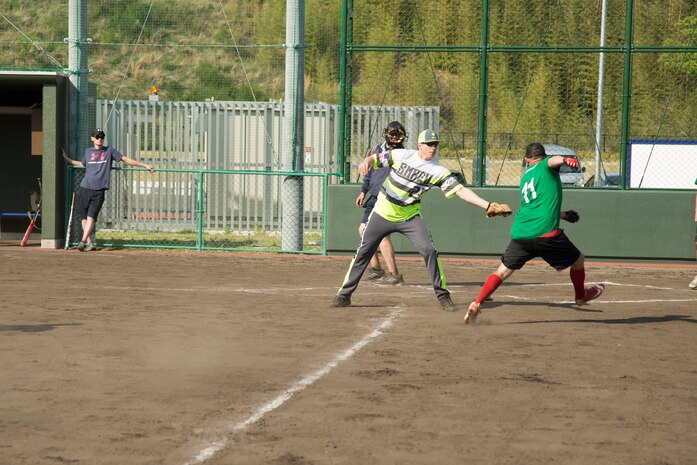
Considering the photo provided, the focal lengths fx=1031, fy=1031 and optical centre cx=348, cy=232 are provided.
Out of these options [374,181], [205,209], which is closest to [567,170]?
[205,209]

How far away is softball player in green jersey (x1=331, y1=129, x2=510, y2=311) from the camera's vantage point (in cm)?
1115

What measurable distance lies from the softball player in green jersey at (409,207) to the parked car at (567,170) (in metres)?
10.8

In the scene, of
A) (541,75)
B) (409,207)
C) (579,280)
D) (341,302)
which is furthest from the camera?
(541,75)

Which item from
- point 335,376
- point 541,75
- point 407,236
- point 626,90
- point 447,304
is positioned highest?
point 541,75

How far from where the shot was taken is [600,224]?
1798cm

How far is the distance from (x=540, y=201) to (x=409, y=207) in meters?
1.52

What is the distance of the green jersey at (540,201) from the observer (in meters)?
10.5

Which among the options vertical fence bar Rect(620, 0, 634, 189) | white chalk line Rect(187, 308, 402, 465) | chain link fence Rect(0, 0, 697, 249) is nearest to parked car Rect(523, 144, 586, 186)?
chain link fence Rect(0, 0, 697, 249)

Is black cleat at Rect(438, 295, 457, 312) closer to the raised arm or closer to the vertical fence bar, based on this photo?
the raised arm

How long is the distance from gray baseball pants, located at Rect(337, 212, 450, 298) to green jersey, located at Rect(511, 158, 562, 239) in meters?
1.04

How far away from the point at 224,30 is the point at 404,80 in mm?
29823

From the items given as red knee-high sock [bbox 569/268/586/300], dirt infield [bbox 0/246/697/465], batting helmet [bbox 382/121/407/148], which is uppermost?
batting helmet [bbox 382/121/407/148]

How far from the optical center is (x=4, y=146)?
2045cm

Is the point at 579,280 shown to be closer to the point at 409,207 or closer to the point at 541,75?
the point at 409,207
